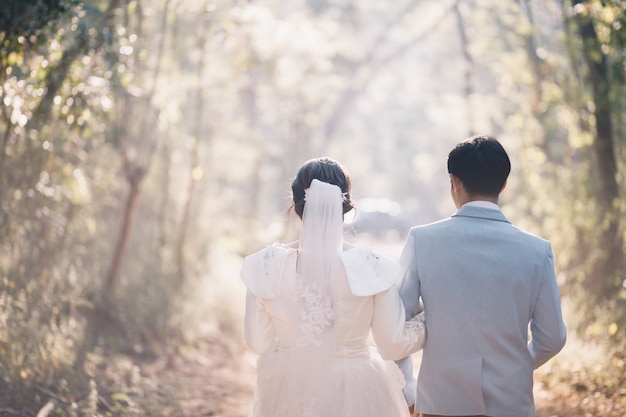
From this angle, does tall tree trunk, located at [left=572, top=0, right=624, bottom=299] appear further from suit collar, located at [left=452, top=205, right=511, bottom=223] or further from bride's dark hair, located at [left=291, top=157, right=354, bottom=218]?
suit collar, located at [left=452, top=205, right=511, bottom=223]

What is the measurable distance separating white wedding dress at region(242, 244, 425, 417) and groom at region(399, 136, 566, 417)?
271 mm

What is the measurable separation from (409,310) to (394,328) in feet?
0.36

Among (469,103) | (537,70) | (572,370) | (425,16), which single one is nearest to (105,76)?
(572,370)

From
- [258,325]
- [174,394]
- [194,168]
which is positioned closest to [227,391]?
[174,394]

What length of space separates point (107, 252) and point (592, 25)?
679cm

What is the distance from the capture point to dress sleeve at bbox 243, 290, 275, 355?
376 cm

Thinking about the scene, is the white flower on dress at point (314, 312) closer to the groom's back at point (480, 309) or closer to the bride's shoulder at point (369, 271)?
the bride's shoulder at point (369, 271)

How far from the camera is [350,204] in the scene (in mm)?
3863

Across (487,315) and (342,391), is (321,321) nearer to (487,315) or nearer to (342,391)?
(342,391)

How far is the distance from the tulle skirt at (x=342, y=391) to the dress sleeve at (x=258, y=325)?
0.33ft

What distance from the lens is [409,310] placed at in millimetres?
3467

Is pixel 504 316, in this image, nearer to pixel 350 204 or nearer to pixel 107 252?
pixel 350 204

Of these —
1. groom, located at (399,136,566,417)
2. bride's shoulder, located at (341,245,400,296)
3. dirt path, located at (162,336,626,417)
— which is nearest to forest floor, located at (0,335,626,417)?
dirt path, located at (162,336,626,417)

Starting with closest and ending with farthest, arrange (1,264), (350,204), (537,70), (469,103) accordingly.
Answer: (350,204), (1,264), (537,70), (469,103)
